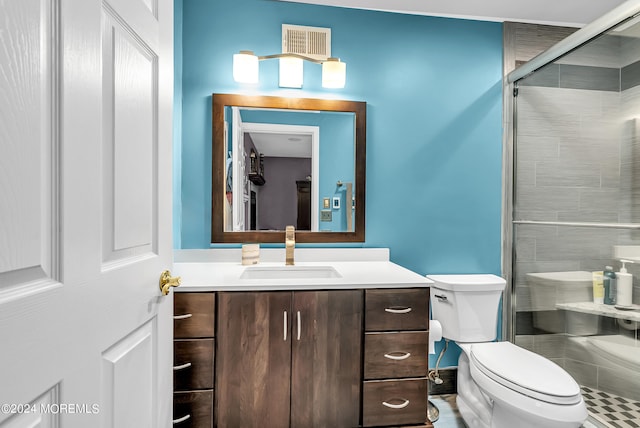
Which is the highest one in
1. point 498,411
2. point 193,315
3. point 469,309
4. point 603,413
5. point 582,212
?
point 582,212

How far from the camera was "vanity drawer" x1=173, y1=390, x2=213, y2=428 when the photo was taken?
144 cm

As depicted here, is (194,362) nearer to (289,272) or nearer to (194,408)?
(194,408)

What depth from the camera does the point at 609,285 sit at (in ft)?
6.09

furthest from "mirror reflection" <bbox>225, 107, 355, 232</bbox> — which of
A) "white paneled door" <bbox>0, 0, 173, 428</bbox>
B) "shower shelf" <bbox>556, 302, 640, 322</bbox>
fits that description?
"shower shelf" <bbox>556, 302, 640, 322</bbox>

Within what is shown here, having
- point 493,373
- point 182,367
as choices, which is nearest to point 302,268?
point 182,367

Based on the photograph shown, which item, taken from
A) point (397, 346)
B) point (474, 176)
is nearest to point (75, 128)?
point (397, 346)

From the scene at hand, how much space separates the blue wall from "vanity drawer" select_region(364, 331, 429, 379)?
0.65m

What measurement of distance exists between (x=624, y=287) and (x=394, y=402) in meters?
1.39

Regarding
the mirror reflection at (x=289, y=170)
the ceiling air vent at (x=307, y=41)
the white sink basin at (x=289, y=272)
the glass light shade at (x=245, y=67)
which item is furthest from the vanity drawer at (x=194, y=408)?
the ceiling air vent at (x=307, y=41)

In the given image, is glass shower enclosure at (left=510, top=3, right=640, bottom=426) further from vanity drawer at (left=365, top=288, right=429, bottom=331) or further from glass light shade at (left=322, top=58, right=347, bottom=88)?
glass light shade at (left=322, top=58, right=347, bottom=88)

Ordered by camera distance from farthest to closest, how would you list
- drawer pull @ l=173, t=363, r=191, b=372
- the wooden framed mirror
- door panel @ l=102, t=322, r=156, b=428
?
the wooden framed mirror < drawer pull @ l=173, t=363, r=191, b=372 < door panel @ l=102, t=322, r=156, b=428

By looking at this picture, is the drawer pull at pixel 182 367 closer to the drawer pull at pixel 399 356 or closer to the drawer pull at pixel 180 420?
the drawer pull at pixel 180 420

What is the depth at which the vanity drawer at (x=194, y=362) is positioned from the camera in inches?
57.1

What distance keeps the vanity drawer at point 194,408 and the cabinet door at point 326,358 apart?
1.18 ft
